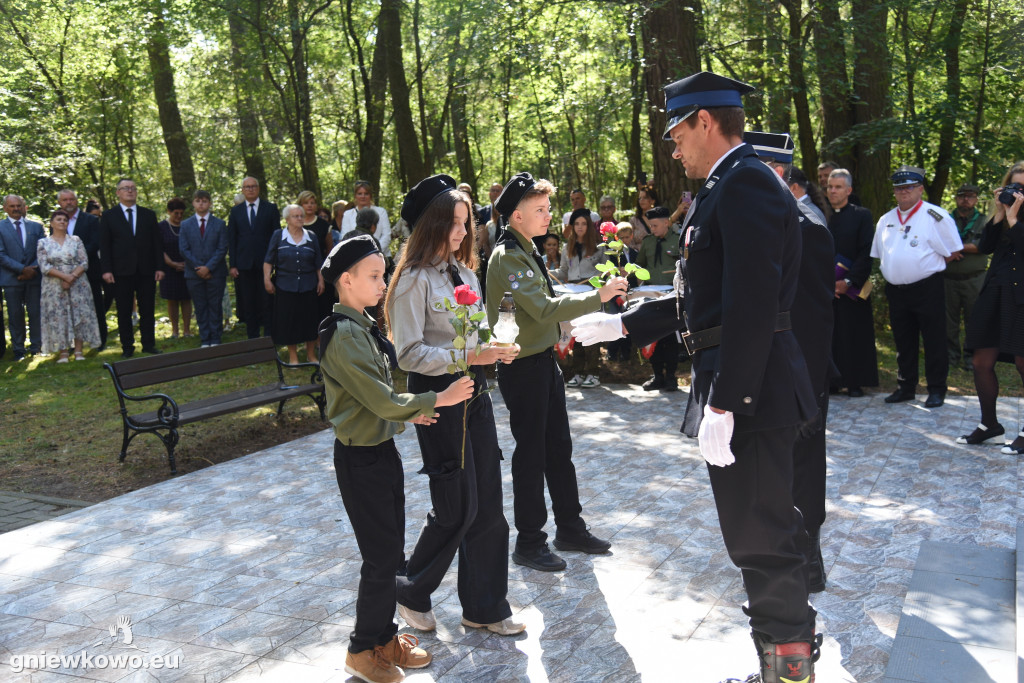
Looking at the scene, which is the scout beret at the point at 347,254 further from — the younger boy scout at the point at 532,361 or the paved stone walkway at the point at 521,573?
the paved stone walkway at the point at 521,573

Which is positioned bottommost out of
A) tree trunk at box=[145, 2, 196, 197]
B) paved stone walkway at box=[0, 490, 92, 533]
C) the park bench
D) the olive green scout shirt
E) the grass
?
paved stone walkway at box=[0, 490, 92, 533]

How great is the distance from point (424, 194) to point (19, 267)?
10429 mm

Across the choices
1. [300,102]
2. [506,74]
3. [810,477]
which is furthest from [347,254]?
[506,74]

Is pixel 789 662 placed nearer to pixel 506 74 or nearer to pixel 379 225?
pixel 379 225

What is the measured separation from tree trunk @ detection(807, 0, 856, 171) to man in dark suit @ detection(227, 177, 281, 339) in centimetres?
819

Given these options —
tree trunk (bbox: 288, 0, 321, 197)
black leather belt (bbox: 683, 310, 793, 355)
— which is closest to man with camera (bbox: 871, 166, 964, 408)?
black leather belt (bbox: 683, 310, 793, 355)

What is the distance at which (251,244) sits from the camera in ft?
41.9

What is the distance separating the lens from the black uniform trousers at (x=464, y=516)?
3992 mm

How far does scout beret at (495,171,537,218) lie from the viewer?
4.79m

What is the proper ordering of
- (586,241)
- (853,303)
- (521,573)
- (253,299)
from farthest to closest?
(253,299), (586,241), (853,303), (521,573)

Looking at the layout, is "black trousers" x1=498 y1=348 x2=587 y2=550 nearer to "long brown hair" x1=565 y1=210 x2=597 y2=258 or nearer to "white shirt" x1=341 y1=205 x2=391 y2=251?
"long brown hair" x1=565 y1=210 x2=597 y2=258

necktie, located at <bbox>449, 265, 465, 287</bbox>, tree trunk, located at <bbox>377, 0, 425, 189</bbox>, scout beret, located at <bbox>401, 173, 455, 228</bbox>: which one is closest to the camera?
scout beret, located at <bbox>401, 173, 455, 228</bbox>

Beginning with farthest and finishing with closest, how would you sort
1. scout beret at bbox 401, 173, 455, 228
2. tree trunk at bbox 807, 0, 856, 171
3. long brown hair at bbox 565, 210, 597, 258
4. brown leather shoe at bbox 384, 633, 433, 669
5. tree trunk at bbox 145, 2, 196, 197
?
1. tree trunk at bbox 145, 2, 196, 197
2. tree trunk at bbox 807, 0, 856, 171
3. long brown hair at bbox 565, 210, 597, 258
4. scout beret at bbox 401, 173, 455, 228
5. brown leather shoe at bbox 384, 633, 433, 669

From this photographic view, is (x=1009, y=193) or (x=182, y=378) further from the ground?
(x=1009, y=193)
